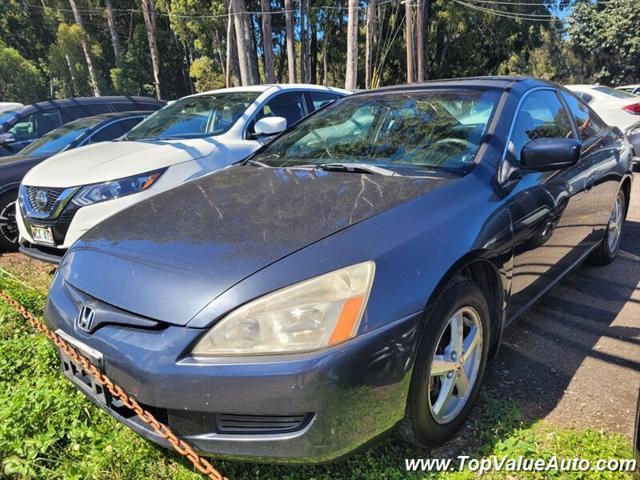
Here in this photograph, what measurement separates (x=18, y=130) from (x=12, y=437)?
685cm

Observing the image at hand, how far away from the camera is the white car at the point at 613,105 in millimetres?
8328

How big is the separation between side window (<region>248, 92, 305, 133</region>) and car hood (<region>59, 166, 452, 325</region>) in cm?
264

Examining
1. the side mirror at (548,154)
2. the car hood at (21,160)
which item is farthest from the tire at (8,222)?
the side mirror at (548,154)

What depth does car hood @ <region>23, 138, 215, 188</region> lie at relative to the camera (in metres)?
3.91

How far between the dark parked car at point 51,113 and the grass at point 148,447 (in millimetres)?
6011

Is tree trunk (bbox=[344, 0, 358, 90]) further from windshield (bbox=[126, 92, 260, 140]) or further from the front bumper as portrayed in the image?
the front bumper

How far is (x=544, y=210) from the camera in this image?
258 centimetres

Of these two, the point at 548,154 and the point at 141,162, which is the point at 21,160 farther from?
the point at 548,154

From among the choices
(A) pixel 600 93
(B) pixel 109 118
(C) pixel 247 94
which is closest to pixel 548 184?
(C) pixel 247 94

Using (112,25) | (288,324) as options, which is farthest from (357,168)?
(112,25)

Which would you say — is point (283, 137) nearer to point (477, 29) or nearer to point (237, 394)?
point (237, 394)

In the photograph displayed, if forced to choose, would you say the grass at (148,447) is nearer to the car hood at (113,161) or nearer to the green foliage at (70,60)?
the car hood at (113,161)

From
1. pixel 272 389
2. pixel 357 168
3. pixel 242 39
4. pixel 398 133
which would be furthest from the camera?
pixel 242 39

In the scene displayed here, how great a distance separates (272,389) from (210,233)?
74 centimetres
